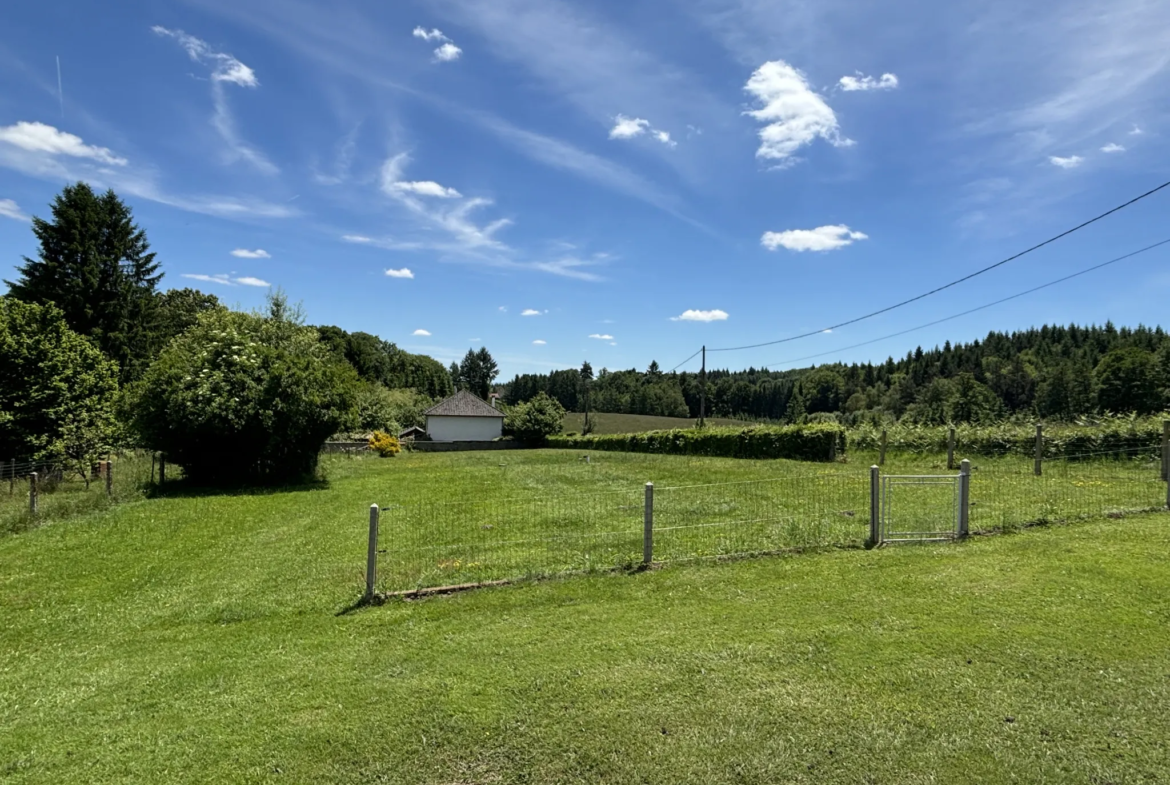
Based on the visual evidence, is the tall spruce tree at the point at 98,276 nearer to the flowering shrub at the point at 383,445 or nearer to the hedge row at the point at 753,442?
the flowering shrub at the point at 383,445

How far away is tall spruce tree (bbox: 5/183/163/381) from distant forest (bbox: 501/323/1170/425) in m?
38.6

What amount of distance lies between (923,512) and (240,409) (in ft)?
60.7

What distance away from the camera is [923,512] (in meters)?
9.15

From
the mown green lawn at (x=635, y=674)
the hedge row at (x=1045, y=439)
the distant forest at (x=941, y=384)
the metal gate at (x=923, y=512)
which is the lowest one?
the mown green lawn at (x=635, y=674)

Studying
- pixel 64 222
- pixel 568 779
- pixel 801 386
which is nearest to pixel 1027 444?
pixel 568 779

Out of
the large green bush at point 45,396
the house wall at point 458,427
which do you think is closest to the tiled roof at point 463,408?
the house wall at point 458,427

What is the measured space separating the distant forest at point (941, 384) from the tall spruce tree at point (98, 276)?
38.6m

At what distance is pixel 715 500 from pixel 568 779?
29.6 feet

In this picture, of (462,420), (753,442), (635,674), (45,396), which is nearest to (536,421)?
(462,420)

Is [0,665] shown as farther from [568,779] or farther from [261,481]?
[261,481]

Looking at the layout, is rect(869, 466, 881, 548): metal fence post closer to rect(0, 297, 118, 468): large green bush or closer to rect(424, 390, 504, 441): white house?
rect(0, 297, 118, 468): large green bush

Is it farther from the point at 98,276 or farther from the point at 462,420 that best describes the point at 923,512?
the point at 462,420

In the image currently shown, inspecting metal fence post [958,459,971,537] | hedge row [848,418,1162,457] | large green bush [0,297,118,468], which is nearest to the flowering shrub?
large green bush [0,297,118,468]

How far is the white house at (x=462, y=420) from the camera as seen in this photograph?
55.1 metres
